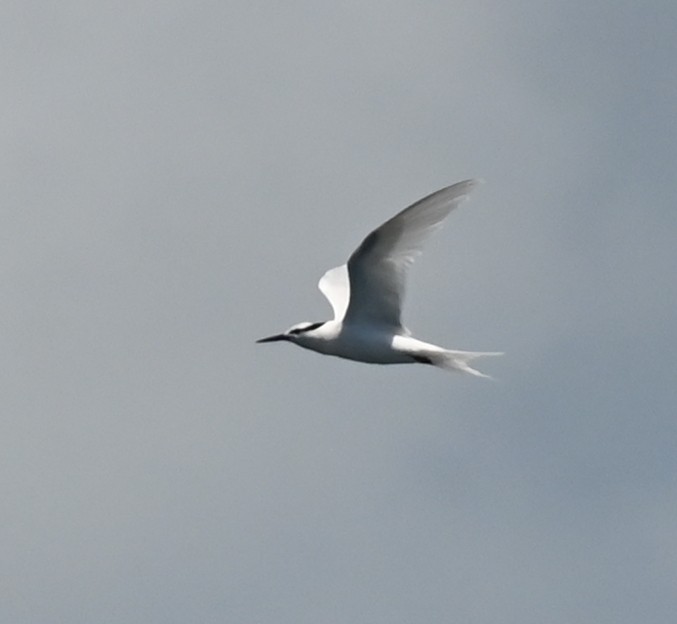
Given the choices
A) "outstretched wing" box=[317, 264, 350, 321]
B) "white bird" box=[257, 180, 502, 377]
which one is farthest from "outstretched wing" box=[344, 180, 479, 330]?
"outstretched wing" box=[317, 264, 350, 321]

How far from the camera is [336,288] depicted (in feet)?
107

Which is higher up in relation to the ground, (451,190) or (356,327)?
(451,190)

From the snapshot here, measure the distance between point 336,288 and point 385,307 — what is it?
3.40m

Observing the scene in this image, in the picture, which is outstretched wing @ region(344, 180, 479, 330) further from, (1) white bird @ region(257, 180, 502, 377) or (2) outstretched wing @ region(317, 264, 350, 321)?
(2) outstretched wing @ region(317, 264, 350, 321)

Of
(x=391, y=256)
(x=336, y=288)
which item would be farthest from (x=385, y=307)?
(x=336, y=288)

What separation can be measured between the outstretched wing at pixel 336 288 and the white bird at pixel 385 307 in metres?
1.68

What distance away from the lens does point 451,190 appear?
2755cm

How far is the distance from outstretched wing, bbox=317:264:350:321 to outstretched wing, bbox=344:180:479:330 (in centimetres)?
208

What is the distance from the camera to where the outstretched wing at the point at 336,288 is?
31812 millimetres

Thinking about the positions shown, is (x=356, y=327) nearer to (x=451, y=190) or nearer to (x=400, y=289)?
(x=400, y=289)

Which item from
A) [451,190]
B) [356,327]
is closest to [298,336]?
[356,327]

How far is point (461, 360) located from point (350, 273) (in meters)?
1.80

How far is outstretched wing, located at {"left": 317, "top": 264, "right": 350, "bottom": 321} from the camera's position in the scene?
3181 centimetres

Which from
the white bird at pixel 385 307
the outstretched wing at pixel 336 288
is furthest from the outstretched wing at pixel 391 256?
the outstretched wing at pixel 336 288
